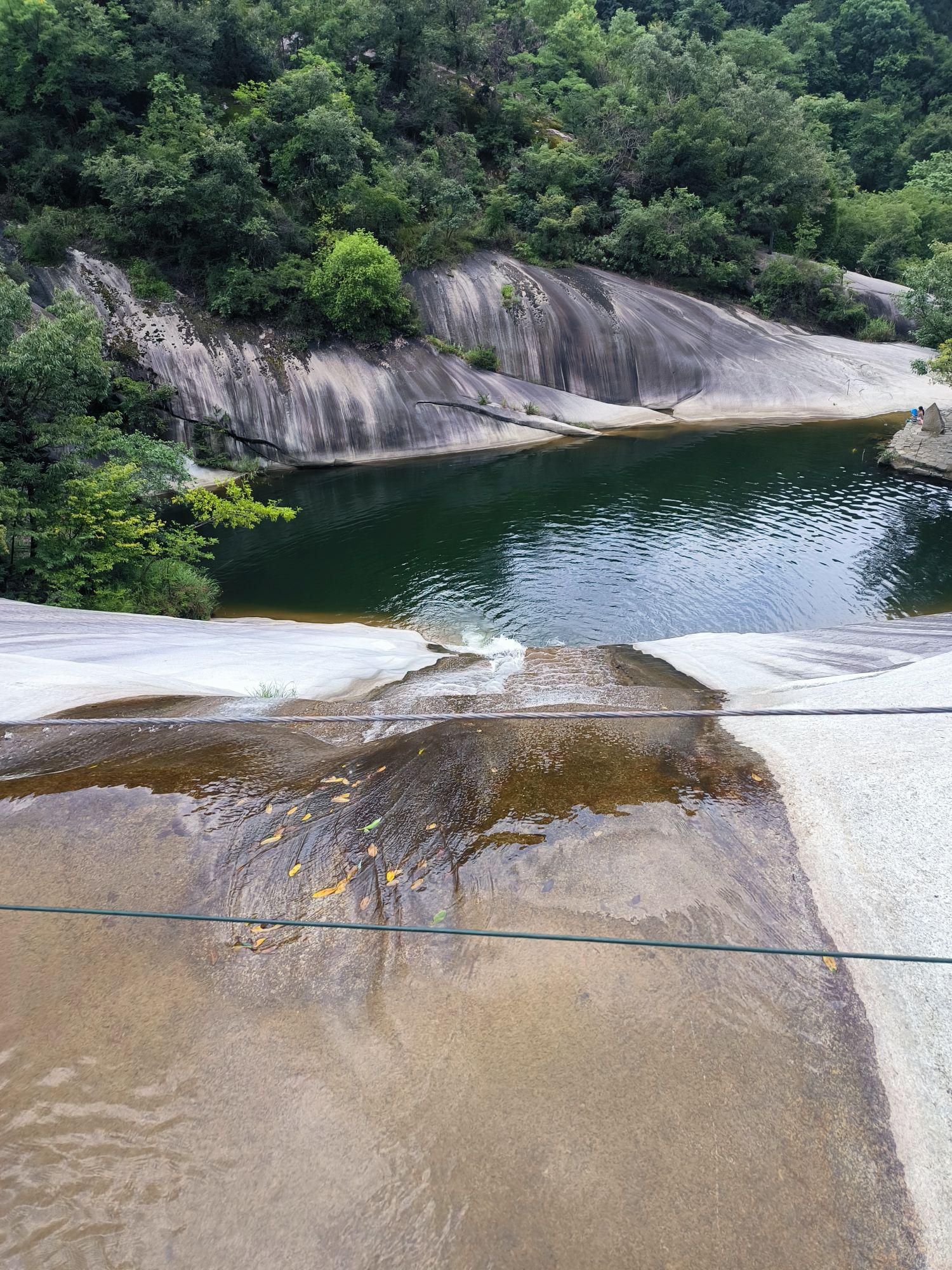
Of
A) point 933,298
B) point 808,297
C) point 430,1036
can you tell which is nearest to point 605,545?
point 933,298

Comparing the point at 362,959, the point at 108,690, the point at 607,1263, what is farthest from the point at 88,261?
the point at 607,1263

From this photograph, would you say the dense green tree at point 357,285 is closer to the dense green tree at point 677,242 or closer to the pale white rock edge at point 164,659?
the dense green tree at point 677,242

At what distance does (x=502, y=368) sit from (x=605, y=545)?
A: 17.6 metres

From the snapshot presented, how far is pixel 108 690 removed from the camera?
7.82 meters

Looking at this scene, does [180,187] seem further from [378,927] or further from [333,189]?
[378,927]

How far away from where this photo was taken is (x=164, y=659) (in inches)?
387

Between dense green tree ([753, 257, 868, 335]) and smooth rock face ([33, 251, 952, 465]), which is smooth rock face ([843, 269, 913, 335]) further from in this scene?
smooth rock face ([33, 251, 952, 465])

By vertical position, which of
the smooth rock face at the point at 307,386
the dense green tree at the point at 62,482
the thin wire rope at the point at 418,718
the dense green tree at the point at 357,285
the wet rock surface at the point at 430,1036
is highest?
the dense green tree at the point at 357,285

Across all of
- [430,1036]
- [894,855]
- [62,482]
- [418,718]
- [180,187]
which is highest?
[180,187]

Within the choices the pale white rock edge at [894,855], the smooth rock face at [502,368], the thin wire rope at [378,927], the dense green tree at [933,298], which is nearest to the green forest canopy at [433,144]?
the smooth rock face at [502,368]

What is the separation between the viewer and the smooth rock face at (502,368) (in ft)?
91.9

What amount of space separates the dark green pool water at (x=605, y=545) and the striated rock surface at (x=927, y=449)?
95 centimetres

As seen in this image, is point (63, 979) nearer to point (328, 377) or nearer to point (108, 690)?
point (108, 690)

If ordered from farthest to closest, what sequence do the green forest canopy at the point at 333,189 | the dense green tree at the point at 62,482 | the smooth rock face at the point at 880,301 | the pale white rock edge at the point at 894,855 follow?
the smooth rock face at the point at 880,301 < the green forest canopy at the point at 333,189 < the dense green tree at the point at 62,482 < the pale white rock edge at the point at 894,855
